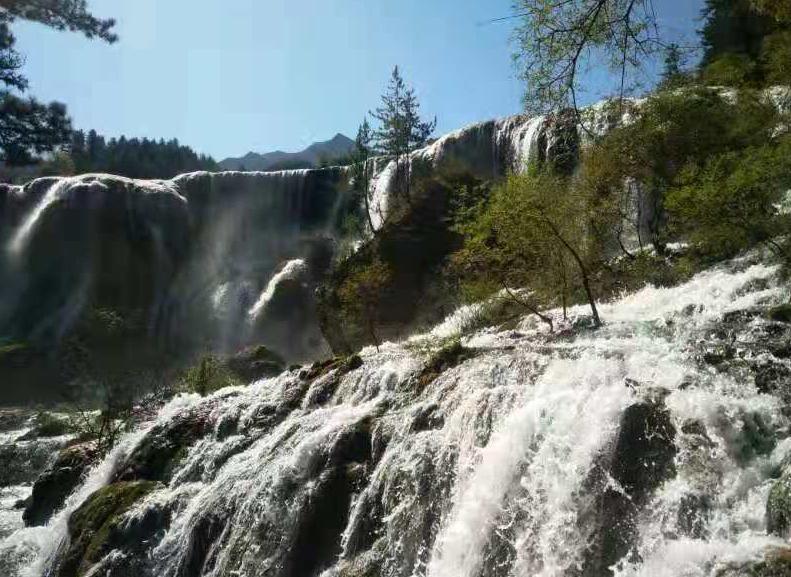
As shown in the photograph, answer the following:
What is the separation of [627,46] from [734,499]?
3.84 meters

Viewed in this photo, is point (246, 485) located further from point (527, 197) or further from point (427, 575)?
point (527, 197)

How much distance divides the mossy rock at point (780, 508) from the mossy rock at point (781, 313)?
6.17m

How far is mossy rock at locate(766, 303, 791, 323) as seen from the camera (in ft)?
35.1

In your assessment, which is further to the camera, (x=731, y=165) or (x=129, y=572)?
(x=731, y=165)

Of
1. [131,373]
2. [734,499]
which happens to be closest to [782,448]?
[734,499]

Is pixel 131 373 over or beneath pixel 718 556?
beneath

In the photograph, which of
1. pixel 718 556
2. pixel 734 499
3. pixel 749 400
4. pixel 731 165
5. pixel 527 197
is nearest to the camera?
pixel 718 556

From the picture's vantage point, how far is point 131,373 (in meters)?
30.3

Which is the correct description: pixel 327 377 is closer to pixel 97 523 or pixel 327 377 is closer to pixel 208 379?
Result: pixel 97 523

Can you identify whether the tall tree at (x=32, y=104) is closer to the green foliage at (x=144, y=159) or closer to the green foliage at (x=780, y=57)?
the green foliage at (x=780, y=57)

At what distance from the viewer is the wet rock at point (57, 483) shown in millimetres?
15141

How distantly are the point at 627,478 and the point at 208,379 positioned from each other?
62.9 feet

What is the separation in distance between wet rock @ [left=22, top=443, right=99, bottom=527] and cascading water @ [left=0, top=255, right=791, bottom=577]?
0.82 m

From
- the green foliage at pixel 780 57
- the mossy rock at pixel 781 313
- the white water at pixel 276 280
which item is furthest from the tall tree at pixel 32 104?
the white water at pixel 276 280
